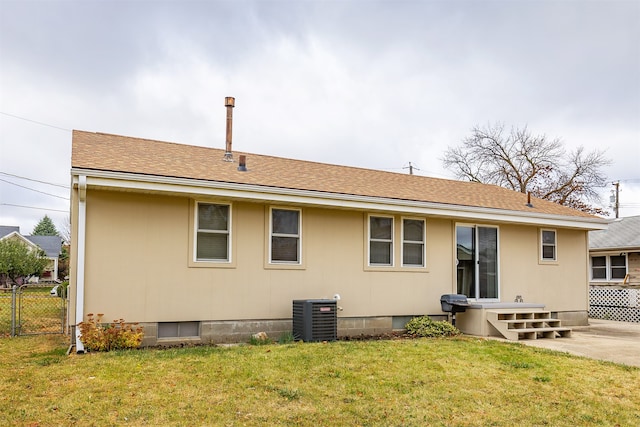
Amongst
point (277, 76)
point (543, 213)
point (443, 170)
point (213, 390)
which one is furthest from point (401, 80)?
point (443, 170)

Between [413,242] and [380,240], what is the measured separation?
34.6 inches

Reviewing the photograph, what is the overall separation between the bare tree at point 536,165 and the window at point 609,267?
10.1 meters

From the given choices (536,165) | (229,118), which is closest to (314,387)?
(229,118)

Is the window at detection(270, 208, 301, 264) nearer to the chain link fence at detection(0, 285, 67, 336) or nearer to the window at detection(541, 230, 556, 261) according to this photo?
the chain link fence at detection(0, 285, 67, 336)

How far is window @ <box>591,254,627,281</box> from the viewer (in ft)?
75.9

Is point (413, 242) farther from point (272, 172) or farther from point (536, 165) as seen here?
point (536, 165)

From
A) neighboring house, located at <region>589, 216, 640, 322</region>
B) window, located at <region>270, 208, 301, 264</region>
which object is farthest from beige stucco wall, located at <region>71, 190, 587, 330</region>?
neighboring house, located at <region>589, 216, 640, 322</region>

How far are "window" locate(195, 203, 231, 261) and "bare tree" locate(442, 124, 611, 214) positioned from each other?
91.2ft

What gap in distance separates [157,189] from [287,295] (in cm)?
330

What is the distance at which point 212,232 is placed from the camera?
1007 cm

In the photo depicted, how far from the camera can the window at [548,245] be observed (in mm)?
14180

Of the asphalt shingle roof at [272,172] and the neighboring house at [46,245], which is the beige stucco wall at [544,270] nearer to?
the asphalt shingle roof at [272,172]

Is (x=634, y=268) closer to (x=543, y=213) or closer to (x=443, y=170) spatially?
(x=543, y=213)

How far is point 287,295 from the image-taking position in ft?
34.9
